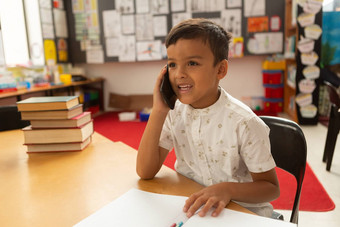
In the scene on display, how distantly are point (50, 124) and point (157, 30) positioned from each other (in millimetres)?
4024

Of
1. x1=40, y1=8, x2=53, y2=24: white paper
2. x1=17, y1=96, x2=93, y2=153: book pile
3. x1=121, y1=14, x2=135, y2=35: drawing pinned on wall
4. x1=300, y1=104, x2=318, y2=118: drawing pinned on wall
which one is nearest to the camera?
x1=17, y1=96, x2=93, y2=153: book pile

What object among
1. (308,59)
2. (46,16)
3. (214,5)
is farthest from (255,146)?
(46,16)

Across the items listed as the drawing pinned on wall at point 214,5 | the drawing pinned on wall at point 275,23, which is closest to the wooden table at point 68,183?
the drawing pinned on wall at point 214,5

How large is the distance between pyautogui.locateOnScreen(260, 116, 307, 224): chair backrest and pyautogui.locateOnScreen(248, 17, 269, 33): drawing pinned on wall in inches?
155

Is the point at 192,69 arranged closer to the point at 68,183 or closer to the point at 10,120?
the point at 68,183

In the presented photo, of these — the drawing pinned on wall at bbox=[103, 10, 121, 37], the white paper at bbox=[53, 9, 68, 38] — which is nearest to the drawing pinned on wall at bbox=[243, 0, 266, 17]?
the drawing pinned on wall at bbox=[103, 10, 121, 37]

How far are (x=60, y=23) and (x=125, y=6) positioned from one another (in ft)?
3.71

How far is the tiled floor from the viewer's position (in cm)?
179

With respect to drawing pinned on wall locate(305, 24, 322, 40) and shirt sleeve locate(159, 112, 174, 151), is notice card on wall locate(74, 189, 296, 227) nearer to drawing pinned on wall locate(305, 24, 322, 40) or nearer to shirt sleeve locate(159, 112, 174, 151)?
shirt sleeve locate(159, 112, 174, 151)

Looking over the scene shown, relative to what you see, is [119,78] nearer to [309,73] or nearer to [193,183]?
[309,73]

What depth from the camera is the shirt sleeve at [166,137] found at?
0.99 m

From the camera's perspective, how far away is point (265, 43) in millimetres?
4711

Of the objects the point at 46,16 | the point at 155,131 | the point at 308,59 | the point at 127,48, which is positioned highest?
the point at 46,16

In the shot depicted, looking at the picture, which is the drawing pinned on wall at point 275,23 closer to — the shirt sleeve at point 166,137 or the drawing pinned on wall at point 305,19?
the drawing pinned on wall at point 305,19
